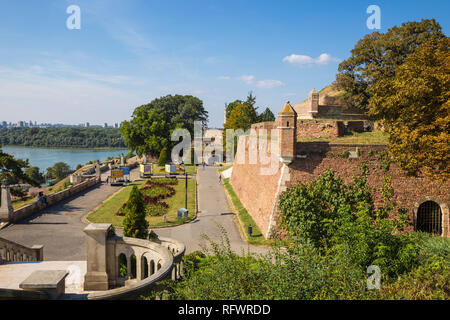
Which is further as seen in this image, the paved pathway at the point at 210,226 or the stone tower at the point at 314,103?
the stone tower at the point at 314,103

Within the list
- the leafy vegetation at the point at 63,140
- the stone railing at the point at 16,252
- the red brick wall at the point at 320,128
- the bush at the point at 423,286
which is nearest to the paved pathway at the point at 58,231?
the stone railing at the point at 16,252

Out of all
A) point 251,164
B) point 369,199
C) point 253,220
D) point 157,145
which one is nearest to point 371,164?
point 369,199

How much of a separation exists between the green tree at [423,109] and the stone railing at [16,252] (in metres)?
16.0

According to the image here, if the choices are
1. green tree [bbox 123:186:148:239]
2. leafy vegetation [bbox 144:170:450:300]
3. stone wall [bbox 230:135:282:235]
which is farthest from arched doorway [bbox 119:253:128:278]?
stone wall [bbox 230:135:282:235]

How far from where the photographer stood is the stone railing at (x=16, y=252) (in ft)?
31.4

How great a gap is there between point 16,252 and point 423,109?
1705 centimetres

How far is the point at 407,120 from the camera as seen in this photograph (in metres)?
12.9

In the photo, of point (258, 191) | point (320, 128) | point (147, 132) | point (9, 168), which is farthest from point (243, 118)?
point (9, 168)

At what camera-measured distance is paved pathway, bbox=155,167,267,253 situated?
15.6 m

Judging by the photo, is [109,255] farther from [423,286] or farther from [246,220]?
[246,220]

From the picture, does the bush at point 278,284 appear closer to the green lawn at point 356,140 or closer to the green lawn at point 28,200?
the green lawn at point 356,140

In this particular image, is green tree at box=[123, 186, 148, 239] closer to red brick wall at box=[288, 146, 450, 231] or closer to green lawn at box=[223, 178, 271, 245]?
green lawn at box=[223, 178, 271, 245]

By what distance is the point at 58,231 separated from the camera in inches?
650

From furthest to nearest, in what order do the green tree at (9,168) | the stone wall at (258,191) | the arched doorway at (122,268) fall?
the green tree at (9,168), the stone wall at (258,191), the arched doorway at (122,268)
